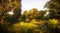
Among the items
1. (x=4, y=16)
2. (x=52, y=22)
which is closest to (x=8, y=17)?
(x=4, y=16)

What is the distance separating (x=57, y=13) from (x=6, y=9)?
5.78 metres

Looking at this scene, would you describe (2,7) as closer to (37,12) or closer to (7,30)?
(7,30)

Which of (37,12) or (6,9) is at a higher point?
(6,9)

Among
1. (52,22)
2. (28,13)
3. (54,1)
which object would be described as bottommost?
(28,13)

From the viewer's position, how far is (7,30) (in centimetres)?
1330

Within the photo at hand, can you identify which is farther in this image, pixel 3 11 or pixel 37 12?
pixel 37 12

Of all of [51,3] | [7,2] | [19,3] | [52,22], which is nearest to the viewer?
[52,22]

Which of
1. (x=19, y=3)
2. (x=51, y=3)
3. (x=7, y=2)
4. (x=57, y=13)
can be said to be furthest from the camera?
(x=19, y=3)

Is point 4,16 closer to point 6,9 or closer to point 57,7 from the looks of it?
point 6,9

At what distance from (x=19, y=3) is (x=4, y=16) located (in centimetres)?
467

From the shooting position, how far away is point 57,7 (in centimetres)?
1553

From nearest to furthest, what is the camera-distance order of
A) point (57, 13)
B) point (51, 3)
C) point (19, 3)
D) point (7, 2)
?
point (57, 13), point (51, 3), point (7, 2), point (19, 3)

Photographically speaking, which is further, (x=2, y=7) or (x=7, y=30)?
(x=2, y=7)

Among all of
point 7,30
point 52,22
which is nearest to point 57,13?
point 52,22
